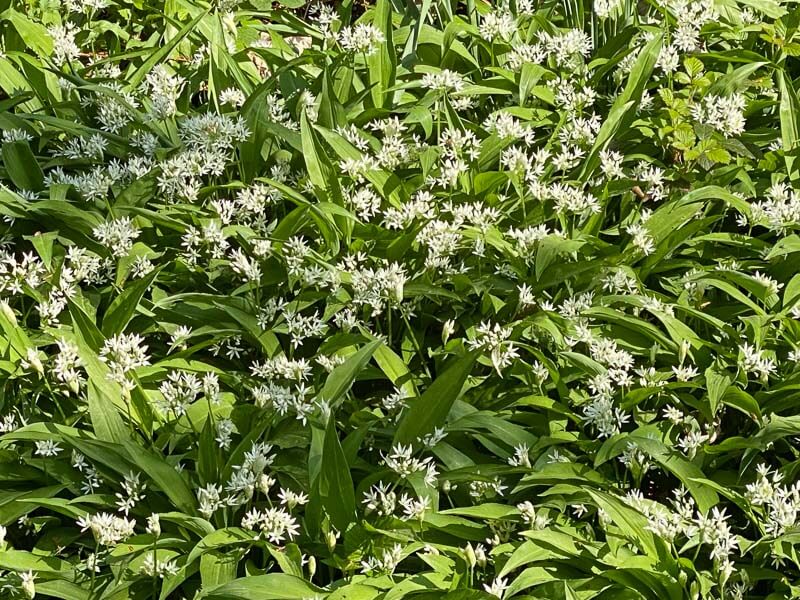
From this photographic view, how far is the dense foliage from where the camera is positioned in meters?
3.04

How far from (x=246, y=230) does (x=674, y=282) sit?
1562 millimetres

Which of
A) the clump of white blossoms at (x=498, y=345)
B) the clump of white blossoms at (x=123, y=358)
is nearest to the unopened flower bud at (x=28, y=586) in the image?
the clump of white blossoms at (x=123, y=358)

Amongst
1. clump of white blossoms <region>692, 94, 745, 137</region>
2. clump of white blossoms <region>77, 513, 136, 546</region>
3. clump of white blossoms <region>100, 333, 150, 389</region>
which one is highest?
clump of white blossoms <region>692, 94, 745, 137</region>

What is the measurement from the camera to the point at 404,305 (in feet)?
12.1

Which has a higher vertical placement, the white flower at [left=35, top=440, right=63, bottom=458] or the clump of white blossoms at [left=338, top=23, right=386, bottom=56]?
the clump of white blossoms at [left=338, top=23, right=386, bottom=56]

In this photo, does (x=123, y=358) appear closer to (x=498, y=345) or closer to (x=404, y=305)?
(x=404, y=305)

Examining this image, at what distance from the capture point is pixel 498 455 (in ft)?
11.0

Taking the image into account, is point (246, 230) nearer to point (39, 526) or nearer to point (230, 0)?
point (39, 526)

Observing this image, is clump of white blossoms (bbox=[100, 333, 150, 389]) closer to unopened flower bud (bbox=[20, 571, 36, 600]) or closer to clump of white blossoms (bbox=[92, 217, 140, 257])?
clump of white blossoms (bbox=[92, 217, 140, 257])

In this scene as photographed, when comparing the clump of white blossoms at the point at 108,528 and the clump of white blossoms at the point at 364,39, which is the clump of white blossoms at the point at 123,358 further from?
the clump of white blossoms at the point at 364,39

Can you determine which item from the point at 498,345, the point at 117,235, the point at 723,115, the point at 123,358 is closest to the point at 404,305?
the point at 498,345

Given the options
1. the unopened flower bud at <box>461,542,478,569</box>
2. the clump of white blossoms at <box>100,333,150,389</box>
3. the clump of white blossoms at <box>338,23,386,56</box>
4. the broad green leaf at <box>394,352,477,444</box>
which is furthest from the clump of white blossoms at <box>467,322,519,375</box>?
the clump of white blossoms at <box>338,23,386,56</box>

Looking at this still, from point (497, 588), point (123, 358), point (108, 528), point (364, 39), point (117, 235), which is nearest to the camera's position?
point (497, 588)

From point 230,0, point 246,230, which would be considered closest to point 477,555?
point 246,230
